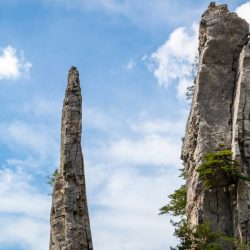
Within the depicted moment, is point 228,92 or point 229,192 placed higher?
point 228,92

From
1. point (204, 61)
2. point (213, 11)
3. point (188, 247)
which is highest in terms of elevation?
point (213, 11)

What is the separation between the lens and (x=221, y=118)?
45906 mm

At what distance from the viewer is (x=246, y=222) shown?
1587 inches

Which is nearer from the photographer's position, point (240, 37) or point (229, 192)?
point (229, 192)

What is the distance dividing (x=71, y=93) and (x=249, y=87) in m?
16.9

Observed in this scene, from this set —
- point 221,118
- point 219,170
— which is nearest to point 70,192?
point 219,170

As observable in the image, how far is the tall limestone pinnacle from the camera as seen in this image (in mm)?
30109

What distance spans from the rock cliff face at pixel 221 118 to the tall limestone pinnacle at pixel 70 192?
45.1 feet

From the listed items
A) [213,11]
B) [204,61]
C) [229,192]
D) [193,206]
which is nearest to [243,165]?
[229,192]

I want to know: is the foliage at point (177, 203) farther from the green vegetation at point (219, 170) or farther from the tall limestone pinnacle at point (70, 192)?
the tall limestone pinnacle at point (70, 192)

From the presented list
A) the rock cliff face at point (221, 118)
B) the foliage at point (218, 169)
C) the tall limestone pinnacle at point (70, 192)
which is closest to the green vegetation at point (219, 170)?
the foliage at point (218, 169)

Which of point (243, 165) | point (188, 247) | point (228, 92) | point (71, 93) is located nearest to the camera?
point (71, 93)

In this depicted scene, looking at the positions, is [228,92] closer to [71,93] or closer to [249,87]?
[249,87]

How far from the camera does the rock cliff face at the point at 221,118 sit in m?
42.3
